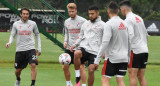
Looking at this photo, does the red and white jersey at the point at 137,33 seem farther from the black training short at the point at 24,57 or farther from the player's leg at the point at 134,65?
the black training short at the point at 24,57

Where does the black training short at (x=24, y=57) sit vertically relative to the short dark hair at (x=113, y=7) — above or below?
below

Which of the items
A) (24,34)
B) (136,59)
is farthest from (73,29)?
(136,59)

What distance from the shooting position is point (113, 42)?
35.0 feet

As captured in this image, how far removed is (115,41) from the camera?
10.6 meters

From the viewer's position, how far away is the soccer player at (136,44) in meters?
11.9

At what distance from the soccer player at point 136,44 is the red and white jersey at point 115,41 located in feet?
3.69

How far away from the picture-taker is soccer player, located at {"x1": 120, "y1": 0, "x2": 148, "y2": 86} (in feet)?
39.0

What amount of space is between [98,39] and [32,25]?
2.28 meters

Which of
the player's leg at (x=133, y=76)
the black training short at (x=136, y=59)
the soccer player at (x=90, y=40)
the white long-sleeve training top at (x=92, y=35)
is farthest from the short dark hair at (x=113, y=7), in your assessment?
the white long-sleeve training top at (x=92, y=35)

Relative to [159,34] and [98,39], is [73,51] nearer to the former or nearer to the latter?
[98,39]

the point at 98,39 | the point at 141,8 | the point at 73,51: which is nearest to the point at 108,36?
the point at 98,39

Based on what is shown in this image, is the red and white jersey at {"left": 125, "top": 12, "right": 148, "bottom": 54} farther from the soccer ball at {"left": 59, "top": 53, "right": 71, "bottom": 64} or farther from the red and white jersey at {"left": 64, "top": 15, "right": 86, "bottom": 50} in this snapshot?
the red and white jersey at {"left": 64, "top": 15, "right": 86, "bottom": 50}

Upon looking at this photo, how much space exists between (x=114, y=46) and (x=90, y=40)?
2.53 m

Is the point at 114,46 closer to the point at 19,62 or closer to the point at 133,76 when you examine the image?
the point at 133,76
